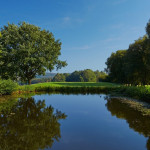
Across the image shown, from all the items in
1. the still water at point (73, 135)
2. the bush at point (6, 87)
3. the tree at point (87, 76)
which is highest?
the tree at point (87, 76)

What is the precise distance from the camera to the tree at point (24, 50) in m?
26.9

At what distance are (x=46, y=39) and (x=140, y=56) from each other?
20485mm

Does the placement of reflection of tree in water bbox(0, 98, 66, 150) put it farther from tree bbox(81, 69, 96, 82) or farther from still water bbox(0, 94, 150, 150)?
tree bbox(81, 69, 96, 82)

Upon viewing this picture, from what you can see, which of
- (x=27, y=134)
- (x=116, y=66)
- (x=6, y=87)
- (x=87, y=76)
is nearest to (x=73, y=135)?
(x=27, y=134)

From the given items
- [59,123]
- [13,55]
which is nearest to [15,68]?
[13,55]

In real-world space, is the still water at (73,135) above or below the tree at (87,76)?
below

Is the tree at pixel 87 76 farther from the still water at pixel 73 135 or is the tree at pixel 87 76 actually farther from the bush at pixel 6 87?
the still water at pixel 73 135

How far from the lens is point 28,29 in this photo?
94.7 feet

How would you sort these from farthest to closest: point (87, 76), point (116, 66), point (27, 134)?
point (87, 76)
point (116, 66)
point (27, 134)

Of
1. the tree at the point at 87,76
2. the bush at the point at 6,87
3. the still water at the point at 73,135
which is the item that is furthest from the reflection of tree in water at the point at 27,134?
the tree at the point at 87,76

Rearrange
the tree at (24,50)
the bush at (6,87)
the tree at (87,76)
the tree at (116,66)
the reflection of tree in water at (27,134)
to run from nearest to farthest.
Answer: the reflection of tree in water at (27,134) < the bush at (6,87) < the tree at (24,50) < the tree at (116,66) < the tree at (87,76)

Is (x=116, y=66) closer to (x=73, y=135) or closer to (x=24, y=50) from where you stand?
(x=24, y=50)

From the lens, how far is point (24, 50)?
26.2 metres

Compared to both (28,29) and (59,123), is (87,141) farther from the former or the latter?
(28,29)
